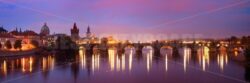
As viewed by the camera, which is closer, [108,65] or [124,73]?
[124,73]

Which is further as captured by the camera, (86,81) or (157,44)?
(157,44)

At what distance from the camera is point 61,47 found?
134 meters

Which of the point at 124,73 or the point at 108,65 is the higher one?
the point at 124,73

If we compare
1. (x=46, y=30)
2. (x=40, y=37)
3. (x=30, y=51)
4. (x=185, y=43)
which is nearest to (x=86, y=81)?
(x=30, y=51)

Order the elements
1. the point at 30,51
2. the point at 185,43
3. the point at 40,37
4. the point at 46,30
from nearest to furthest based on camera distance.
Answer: the point at 30,51
the point at 185,43
the point at 40,37
the point at 46,30

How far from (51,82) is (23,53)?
69.9m

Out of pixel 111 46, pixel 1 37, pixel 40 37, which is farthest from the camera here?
pixel 111 46

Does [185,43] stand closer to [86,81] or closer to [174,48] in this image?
[174,48]

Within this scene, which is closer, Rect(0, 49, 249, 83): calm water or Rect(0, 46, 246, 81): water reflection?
Rect(0, 49, 249, 83): calm water

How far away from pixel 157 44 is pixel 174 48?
6.00 meters

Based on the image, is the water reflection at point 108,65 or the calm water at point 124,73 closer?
the calm water at point 124,73

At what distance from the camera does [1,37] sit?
412 feet

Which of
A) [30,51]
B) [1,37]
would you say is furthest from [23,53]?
[1,37]

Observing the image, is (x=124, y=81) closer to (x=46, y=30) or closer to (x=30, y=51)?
(x=30, y=51)
